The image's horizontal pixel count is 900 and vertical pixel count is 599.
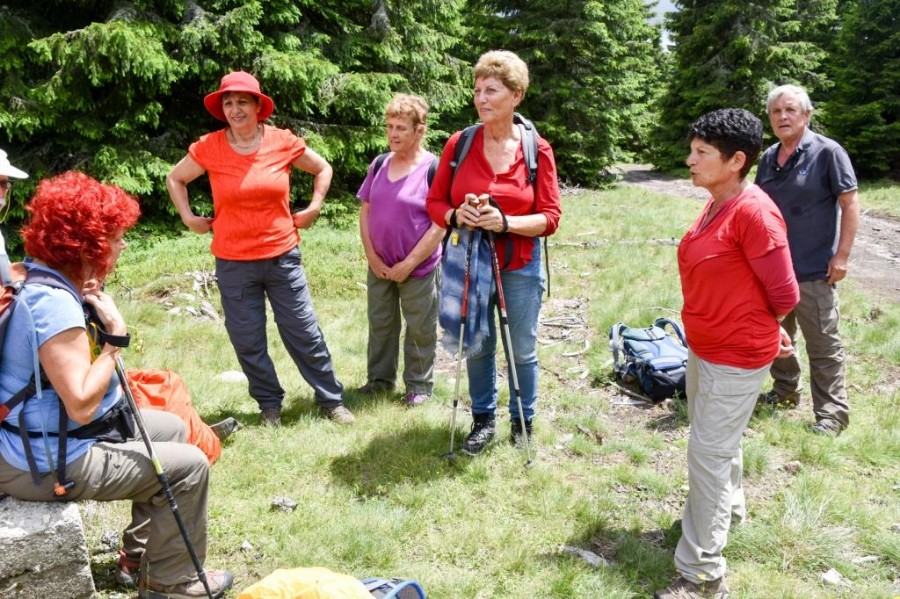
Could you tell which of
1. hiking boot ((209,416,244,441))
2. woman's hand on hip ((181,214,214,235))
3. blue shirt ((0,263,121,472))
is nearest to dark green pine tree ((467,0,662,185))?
woman's hand on hip ((181,214,214,235))

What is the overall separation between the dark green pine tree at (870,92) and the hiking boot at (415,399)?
20.5 m

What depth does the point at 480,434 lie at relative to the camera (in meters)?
4.64

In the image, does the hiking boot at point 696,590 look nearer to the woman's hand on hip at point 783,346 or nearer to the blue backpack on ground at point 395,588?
the woman's hand on hip at point 783,346

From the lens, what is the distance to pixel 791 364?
17.5 feet

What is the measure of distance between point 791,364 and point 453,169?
3286mm

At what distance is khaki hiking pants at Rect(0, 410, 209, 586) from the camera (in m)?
2.74

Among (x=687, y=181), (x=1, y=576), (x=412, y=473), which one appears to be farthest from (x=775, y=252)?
(x=687, y=181)

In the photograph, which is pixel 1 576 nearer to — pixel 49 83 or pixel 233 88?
pixel 233 88

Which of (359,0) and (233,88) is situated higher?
(359,0)

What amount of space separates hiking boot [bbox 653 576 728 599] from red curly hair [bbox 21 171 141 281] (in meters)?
3.03

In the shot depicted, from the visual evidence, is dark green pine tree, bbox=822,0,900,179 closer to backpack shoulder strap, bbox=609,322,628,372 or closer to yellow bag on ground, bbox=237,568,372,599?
backpack shoulder strap, bbox=609,322,628,372

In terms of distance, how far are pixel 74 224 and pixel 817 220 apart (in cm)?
475

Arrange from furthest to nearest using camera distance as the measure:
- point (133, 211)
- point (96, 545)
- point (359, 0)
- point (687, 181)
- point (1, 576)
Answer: point (687, 181) → point (359, 0) → point (96, 545) → point (133, 211) → point (1, 576)

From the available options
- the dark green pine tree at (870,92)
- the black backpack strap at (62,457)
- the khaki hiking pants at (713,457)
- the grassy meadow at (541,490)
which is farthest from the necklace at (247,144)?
the dark green pine tree at (870,92)
